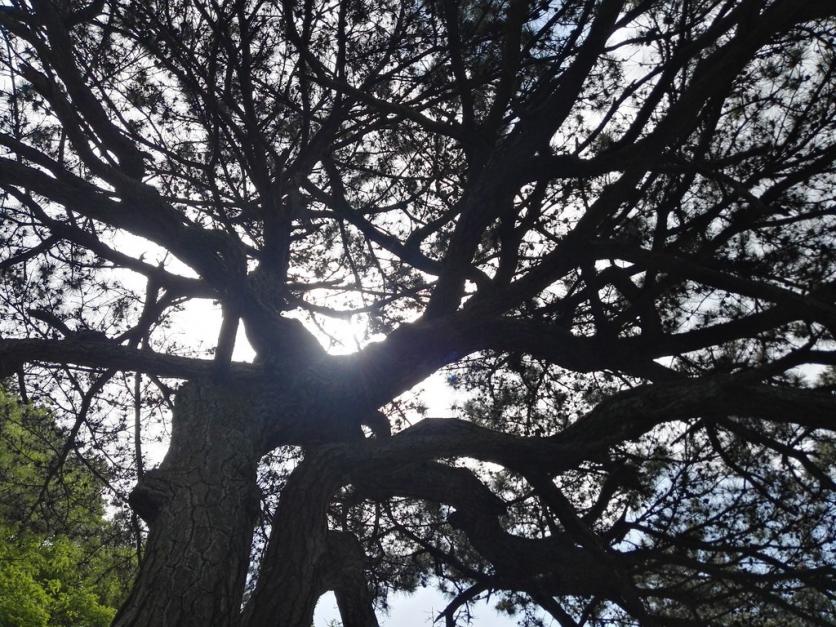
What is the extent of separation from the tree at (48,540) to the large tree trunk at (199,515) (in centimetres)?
179

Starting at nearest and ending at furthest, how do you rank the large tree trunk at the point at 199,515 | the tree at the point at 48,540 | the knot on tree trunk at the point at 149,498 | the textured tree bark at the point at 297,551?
the large tree trunk at the point at 199,515 → the textured tree bark at the point at 297,551 → the knot on tree trunk at the point at 149,498 → the tree at the point at 48,540

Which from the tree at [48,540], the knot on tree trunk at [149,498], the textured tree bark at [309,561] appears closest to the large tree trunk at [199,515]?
the knot on tree trunk at [149,498]

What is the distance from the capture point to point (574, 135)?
159 inches

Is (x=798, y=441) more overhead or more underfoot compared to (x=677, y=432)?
more underfoot

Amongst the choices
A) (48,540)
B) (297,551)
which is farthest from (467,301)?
(48,540)

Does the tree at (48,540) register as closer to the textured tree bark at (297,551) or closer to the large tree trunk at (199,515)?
the large tree trunk at (199,515)

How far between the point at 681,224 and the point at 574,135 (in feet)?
3.41

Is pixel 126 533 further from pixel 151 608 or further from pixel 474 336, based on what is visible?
pixel 474 336

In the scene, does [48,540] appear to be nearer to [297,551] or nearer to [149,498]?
[149,498]

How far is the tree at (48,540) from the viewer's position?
4.34 meters

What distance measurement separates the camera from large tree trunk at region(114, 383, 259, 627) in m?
2.00

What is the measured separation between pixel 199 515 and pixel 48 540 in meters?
9.81

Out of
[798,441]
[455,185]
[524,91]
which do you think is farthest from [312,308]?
[798,441]

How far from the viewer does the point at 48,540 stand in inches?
384
